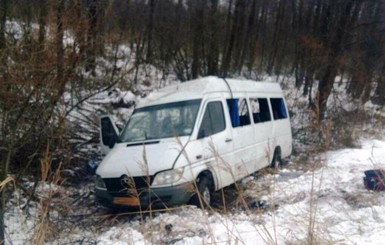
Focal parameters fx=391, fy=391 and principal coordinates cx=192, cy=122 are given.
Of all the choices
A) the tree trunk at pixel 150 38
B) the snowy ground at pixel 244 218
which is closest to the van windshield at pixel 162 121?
the snowy ground at pixel 244 218

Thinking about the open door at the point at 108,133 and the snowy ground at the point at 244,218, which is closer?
the snowy ground at the point at 244,218

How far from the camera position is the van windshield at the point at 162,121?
21.8 ft

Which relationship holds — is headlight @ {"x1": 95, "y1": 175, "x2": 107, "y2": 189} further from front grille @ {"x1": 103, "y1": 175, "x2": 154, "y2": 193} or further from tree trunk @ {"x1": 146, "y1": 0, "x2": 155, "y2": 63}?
tree trunk @ {"x1": 146, "y1": 0, "x2": 155, "y2": 63}

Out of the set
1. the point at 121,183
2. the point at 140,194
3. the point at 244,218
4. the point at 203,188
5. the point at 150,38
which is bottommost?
the point at 244,218

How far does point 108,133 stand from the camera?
7465 mm

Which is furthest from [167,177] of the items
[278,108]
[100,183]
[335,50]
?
[335,50]

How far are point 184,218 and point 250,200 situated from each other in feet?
4.87

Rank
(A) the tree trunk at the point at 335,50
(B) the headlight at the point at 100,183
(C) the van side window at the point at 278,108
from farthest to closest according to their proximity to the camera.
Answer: (A) the tree trunk at the point at 335,50, (C) the van side window at the point at 278,108, (B) the headlight at the point at 100,183

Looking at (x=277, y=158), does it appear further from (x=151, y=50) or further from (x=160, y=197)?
(x=151, y=50)

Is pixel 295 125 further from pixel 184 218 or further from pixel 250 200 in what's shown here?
pixel 184 218

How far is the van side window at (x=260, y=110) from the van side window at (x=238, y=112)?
356mm

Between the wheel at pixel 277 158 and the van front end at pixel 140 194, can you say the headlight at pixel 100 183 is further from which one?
the wheel at pixel 277 158

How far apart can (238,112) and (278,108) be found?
2.65 m

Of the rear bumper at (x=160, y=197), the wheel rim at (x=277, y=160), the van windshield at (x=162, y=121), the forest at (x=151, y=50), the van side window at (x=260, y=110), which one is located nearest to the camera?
the forest at (x=151, y=50)
